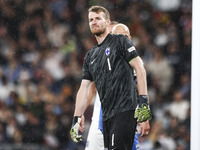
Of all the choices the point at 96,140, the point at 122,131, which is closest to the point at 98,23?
the point at 122,131

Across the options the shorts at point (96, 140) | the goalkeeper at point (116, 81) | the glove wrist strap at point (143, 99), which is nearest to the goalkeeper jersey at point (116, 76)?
the goalkeeper at point (116, 81)

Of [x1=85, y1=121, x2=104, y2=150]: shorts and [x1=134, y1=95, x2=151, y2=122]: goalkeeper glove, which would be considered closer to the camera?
[x1=134, y1=95, x2=151, y2=122]: goalkeeper glove

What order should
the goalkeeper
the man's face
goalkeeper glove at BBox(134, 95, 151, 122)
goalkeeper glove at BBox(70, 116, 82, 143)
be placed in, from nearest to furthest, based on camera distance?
goalkeeper glove at BBox(134, 95, 151, 122)
the goalkeeper
the man's face
goalkeeper glove at BBox(70, 116, 82, 143)

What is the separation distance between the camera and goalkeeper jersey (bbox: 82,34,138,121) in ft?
7.61

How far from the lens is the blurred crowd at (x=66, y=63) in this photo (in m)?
4.82

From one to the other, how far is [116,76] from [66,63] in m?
3.20

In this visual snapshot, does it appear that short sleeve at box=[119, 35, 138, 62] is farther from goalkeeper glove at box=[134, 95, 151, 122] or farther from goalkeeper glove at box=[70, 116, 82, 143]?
goalkeeper glove at box=[70, 116, 82, 143]

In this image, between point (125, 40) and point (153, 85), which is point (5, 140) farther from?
point (125, 40)

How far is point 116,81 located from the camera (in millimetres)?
2361

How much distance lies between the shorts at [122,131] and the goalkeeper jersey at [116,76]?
0.16 feet

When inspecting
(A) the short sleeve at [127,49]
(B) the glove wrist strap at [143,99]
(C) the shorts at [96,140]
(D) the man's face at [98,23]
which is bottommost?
(C) the shorts at [96,140]

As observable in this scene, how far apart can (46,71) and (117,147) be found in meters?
3.57

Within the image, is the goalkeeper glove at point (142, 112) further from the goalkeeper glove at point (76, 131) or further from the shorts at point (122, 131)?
the goalkeeper glove at point (76, 131)

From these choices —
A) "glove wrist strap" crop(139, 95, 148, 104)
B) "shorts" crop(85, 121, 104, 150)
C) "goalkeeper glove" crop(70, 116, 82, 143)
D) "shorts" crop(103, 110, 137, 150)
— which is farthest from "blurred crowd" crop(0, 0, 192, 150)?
"glove wrist strap" crop(139, 95, 148, 104)
